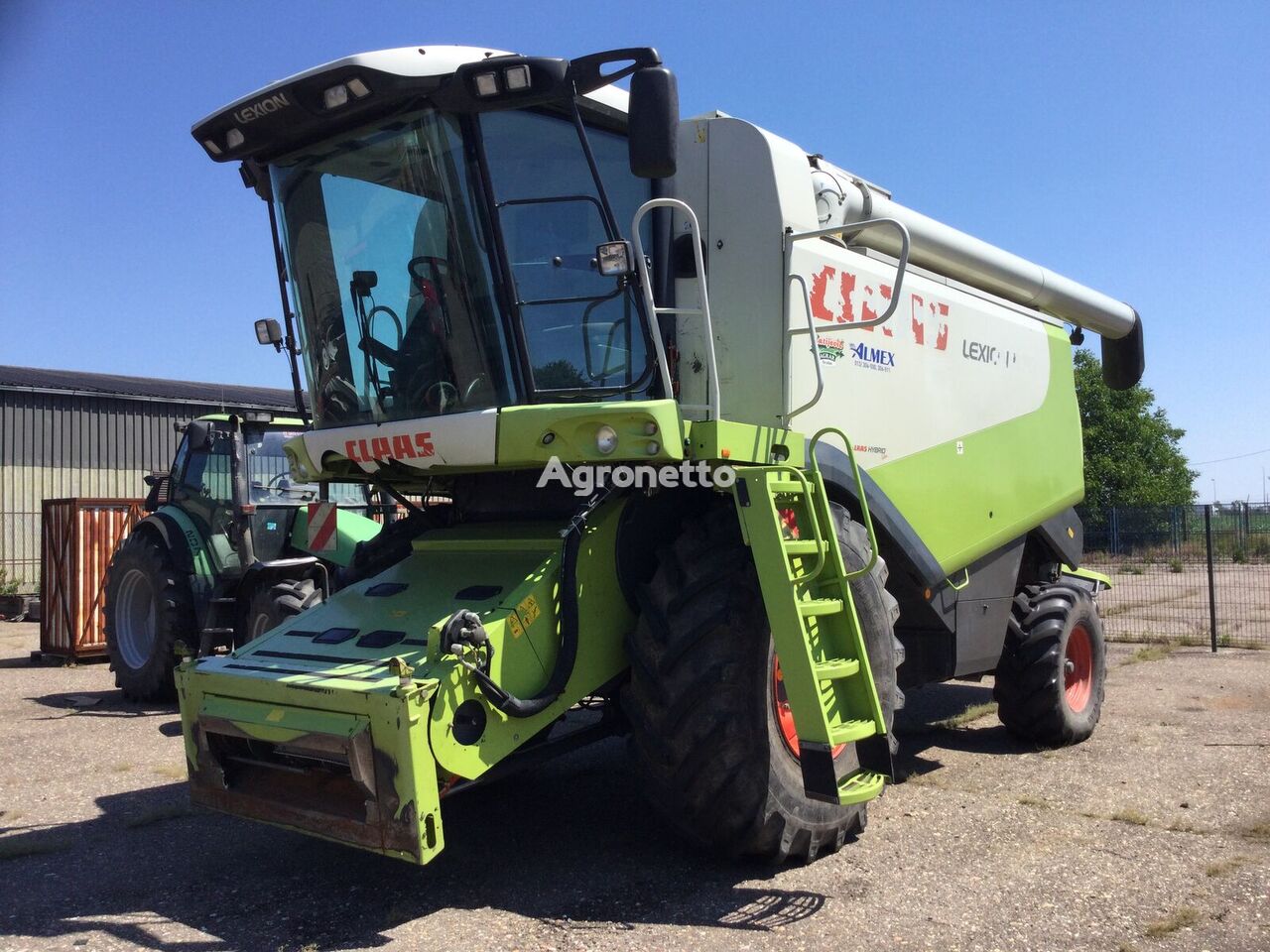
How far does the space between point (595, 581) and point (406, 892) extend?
141 cm

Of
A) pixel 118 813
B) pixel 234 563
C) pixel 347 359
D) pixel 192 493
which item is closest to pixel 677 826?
pixel 347 359

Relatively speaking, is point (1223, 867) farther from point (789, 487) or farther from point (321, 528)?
point (321, 528)

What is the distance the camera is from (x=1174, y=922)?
3.71m

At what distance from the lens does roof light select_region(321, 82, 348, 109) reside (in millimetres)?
4211

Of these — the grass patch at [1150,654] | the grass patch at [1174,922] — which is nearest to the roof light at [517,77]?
the grass patch at [1174,922]

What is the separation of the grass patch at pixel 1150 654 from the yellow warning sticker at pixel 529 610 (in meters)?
8.34

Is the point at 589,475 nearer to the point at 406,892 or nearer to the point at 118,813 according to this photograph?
the point at 406,892

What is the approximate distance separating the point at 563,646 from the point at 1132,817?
9.77ft

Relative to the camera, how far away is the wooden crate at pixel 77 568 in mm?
11289

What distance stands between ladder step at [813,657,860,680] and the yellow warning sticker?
1.09 meters

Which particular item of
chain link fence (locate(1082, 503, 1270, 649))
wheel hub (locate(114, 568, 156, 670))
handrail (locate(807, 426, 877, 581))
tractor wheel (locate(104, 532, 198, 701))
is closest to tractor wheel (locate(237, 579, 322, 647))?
tractor wheel (locate(104, 532, 198, 701))

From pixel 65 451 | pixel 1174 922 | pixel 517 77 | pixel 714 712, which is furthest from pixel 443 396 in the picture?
pixel 65 451

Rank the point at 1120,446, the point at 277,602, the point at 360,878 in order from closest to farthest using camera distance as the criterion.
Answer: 1. the point at 360,878
2. the point at 277,602
3. the point at 1120,446

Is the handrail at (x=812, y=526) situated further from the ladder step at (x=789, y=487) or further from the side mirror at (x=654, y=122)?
the side mirror at (x=654, y=122)
